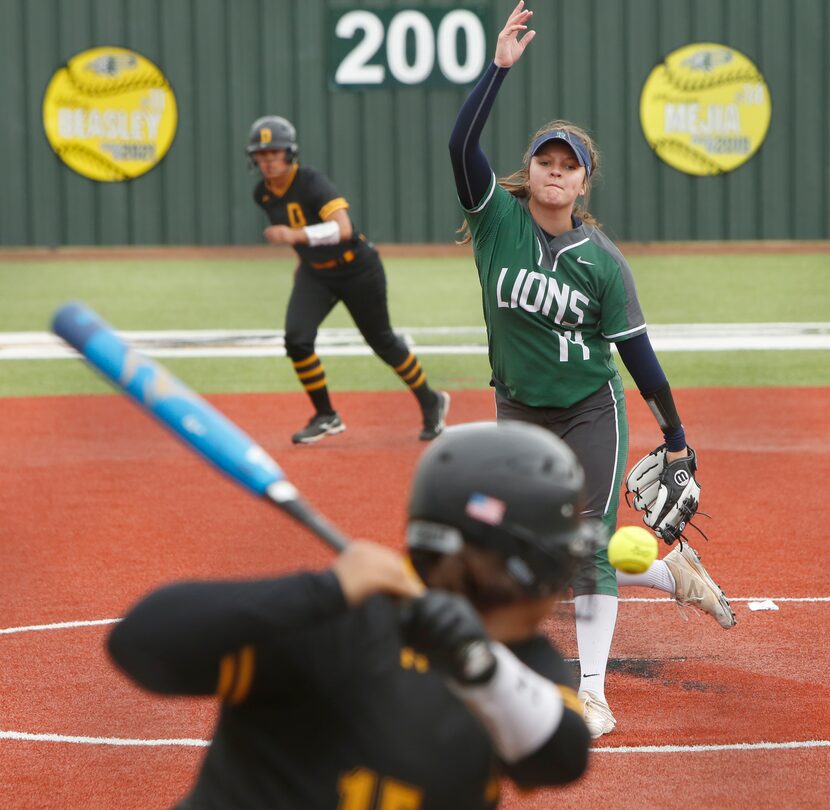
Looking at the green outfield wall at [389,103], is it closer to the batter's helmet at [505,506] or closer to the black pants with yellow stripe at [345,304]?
the black pants with yellow stripe at [345,304]

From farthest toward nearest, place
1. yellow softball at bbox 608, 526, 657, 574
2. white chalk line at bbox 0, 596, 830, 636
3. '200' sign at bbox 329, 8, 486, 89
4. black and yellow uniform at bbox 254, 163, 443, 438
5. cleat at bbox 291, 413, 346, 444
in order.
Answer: '200' sign at bbox 329, 8, 486, 89 → cleat at bbox 291, 413, 346, 444 → black and yellow uniform at bbox 254, 163, 443, 438 → white chalk line at bbox 0, 596, 830, 636 → yellow softball at bbox 608, 526, 657, 574

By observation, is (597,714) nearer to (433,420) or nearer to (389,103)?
(433,420)

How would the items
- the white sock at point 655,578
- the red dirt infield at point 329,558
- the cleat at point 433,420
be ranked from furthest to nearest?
the cleat at point 433,420 → the white sock at point 655,578 → the red dirt infield at point 329,558

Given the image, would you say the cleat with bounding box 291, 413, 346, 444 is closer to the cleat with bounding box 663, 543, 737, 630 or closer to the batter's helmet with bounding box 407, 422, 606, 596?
the cleat with bounding box 663, 543, 737, 630

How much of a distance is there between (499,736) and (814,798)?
9.44 feet

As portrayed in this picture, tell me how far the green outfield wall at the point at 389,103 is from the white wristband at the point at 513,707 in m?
24.0

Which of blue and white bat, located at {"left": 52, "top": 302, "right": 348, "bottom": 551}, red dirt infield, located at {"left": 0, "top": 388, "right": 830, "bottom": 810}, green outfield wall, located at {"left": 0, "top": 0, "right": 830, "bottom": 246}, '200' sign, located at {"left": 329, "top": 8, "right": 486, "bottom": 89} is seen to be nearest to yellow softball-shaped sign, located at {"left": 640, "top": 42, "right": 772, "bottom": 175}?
green outfield wall, located at {"left": 0, "top": 0, "right": 830, "bottom": 246}

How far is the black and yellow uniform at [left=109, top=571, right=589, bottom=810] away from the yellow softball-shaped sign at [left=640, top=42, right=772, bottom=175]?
24661 mm

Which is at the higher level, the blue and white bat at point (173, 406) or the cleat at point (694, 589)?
the blue and white bat at point (173, 406)

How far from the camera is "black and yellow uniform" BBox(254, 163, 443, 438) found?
432 inches

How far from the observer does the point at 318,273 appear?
11188 mm

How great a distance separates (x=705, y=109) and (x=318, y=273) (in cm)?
1636

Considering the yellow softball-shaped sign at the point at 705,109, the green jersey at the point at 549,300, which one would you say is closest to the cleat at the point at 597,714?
the green jersey at the point at 549,300

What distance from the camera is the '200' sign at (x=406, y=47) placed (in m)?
25.4
